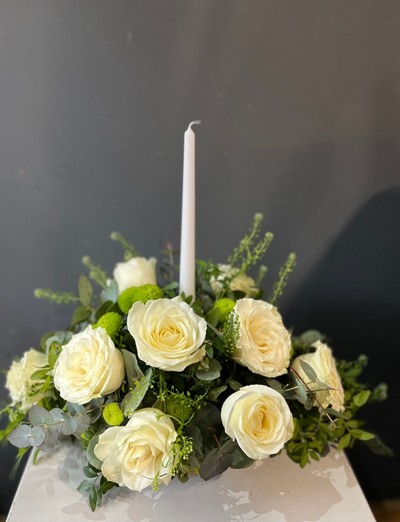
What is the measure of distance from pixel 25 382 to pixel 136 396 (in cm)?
22

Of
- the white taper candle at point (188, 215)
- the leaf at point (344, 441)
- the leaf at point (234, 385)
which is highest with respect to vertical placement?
the white taper candle at point (188, 215)

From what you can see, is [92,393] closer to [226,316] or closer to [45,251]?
[226,316]

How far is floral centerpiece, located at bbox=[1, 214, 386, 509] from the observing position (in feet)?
1.91

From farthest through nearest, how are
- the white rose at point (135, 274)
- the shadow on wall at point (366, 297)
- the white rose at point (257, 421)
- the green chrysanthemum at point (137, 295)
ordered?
the shadow on wall at point (366, 297)
the white rose at point (135, 274)
the green chrysanthemum at point (137, 295)
the white rose at point (257, 421)

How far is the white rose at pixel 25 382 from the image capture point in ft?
2.35

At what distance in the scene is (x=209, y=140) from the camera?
95 centimetres

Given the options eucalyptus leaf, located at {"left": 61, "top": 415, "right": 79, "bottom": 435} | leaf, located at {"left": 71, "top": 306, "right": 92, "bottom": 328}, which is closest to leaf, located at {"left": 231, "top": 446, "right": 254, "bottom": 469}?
eucalyptus leaf, located at {"left": 61, "top": 415, "right": 79, "bottom": 435}

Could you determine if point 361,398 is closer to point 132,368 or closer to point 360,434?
point 360,434

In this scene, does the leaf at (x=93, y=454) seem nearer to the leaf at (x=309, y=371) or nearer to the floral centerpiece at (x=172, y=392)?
the floral centerpiece at (x=172, y=392)

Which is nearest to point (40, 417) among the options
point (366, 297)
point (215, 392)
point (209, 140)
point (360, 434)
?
point (215, 392)

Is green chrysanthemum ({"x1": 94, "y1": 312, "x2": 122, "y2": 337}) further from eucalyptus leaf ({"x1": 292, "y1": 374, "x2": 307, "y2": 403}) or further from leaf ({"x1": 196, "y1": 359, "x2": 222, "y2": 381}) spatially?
eucalyptus leaf ({"x1": 292, "y1": 374, "x2": 307, "y2": 403})

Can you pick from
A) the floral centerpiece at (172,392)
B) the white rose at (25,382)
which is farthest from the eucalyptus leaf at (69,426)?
the white rose at (25,382)

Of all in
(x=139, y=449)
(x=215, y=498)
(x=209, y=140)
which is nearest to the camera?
(x=139, y=449)

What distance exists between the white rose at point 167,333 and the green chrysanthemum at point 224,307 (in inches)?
2.9
